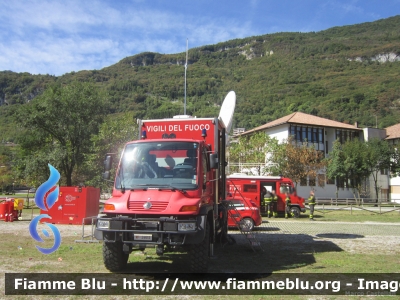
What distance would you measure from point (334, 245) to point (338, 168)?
35135 millimetres

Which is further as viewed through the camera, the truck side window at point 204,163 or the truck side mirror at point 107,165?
the truck side mirror at point 107,165

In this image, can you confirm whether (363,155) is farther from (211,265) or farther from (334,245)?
(211,265)

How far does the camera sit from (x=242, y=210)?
51.9 feet

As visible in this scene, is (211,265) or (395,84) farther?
(395,84)

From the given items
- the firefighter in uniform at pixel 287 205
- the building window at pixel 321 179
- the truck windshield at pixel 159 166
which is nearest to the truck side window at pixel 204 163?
the truck windshield at pixel 159 166

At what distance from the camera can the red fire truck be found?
23.7m

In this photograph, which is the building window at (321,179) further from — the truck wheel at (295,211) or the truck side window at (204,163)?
the truck side window at (204,163)

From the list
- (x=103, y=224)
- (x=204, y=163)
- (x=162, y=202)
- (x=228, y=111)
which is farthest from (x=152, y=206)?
(x=228, y=111)

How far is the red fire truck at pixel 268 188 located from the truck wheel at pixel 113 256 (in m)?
16.0

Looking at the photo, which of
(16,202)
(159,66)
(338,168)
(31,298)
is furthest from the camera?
(159,66)

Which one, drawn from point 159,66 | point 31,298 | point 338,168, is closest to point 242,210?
point 31,298

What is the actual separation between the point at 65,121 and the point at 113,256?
2798 centimetres

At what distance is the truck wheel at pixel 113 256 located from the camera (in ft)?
24.6

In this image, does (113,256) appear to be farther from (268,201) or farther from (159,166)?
(268,201)
